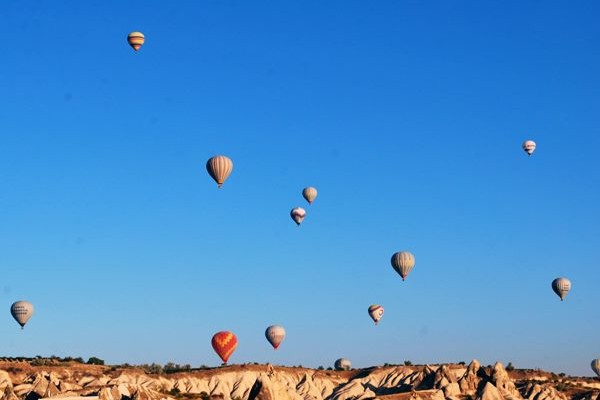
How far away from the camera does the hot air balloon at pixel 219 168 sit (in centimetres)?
12725

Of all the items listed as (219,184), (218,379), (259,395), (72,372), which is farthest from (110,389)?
(218,379)

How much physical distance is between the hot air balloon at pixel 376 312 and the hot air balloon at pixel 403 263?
22.0m

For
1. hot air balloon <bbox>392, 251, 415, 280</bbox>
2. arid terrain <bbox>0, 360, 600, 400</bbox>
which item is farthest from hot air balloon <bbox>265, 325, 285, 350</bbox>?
hot air balloon <bbox>392, 251, 415, 280</bbox>

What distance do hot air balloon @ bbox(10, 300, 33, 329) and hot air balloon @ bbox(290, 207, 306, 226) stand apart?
130 ft

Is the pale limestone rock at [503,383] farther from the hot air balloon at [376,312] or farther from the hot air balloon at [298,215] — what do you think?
the hot air balloon at [298,215]

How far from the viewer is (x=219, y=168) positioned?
127688 millimetres

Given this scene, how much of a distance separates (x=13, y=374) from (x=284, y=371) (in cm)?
4984

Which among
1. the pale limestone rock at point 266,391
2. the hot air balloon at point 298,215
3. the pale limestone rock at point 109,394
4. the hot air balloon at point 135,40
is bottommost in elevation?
the pale limestone rock at point 266,391

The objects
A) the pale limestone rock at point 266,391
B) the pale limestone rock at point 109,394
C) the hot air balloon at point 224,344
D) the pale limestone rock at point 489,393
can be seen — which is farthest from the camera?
the pale limestone rock at point 489,393

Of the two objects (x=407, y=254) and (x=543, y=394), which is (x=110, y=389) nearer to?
(x=407, y=254)

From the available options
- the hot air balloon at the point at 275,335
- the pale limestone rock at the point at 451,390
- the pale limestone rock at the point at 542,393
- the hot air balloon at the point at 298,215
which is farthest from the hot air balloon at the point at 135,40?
the pale limestone rock at the point at 542,393

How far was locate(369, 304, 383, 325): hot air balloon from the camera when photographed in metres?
164

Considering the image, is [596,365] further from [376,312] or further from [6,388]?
[6,388]

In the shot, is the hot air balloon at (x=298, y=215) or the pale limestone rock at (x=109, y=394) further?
the hot air balloon at (x=298, y=215)
